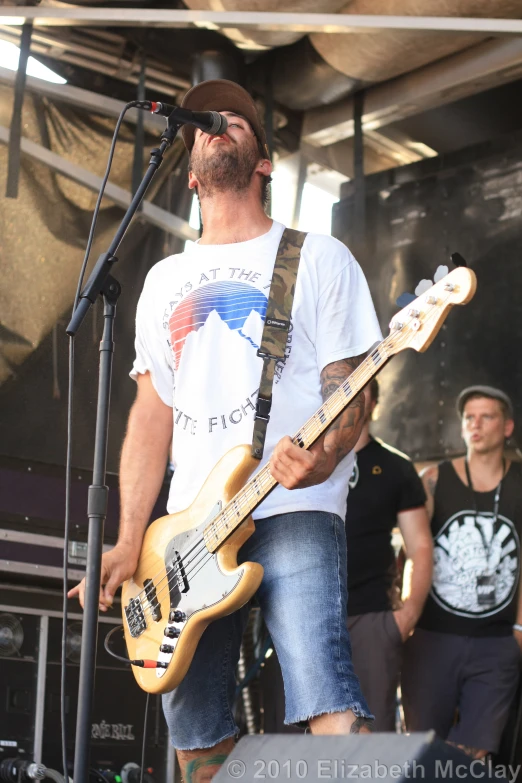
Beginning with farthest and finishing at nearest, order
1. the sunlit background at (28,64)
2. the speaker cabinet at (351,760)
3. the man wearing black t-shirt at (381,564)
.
A: the sunlit background at (28,64) < the man wearing black t-shirt at (381,564) < the speaker cabinet at (351,760)

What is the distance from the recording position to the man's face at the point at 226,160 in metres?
2.81

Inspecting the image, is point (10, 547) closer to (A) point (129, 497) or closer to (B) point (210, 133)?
(A) point (129, 497)

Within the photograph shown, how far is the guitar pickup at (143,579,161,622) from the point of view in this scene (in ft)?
8.35

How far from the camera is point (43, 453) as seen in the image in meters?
3.97

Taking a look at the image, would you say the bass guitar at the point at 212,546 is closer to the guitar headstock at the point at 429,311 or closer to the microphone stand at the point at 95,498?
the guitar headstock at the point at 429,311

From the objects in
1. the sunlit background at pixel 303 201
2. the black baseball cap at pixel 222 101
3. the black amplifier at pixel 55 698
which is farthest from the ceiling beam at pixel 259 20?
the black amplifier at pixel 55 698

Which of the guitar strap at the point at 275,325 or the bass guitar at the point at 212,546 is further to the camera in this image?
the guitar strap at the point at 275,325

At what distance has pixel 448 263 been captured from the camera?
4.88 m

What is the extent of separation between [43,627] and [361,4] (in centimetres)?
277

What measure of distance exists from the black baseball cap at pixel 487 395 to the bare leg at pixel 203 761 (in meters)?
2.57

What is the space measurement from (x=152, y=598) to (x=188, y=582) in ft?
0.53

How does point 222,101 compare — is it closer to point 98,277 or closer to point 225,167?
point 225,167

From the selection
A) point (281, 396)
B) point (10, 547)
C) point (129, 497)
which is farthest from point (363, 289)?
point (10, 547)

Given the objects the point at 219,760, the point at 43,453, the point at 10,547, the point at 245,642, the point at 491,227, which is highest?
the point at 491,227
